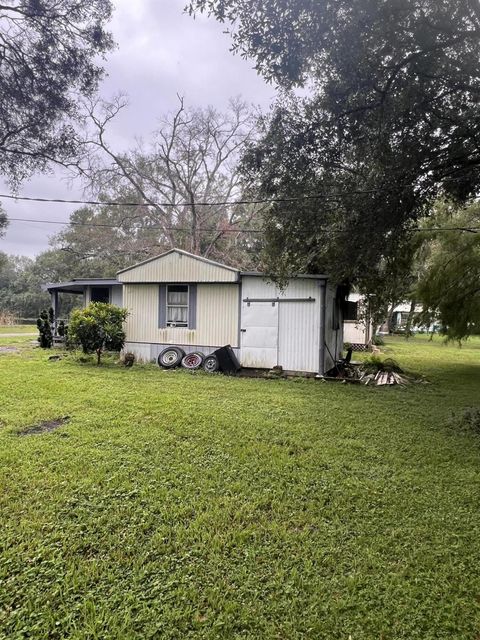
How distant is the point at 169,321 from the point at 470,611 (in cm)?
910

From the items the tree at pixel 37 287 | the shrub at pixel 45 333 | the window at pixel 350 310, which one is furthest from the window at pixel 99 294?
the tree at pixel 37 287

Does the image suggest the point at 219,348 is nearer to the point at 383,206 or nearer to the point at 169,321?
the point at 169,321

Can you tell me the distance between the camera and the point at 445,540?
8.63 feet

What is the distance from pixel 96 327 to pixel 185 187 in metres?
14.6

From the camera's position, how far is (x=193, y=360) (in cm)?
986

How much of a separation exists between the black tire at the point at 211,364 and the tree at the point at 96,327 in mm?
2412

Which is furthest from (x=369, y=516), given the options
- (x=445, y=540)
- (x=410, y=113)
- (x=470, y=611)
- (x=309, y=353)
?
(x=309, y=353)

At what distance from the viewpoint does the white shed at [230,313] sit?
9.09 meters

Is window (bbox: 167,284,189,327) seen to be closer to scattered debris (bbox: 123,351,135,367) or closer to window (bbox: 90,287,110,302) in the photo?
scattered debris (bbox: 123,351,135,367)

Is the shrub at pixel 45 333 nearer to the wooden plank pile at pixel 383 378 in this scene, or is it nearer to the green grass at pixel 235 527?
the green grass at pixel 235 527

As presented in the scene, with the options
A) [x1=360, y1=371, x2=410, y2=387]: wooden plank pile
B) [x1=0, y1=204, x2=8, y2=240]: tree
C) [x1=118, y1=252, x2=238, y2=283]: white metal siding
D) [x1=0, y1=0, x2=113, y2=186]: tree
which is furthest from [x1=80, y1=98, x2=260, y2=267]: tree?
[x1=0, y1=0, x2=113, y2=186]: tree

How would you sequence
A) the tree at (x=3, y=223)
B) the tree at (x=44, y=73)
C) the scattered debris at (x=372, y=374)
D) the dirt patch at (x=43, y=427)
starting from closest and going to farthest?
the tree at (x=44, y=73)
the dirt patch at (x=43, y=427)
the tree at (x=3, y=223)
the scattered debris at (x=372, y=374)

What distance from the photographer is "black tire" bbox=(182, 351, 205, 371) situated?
9.75 meters

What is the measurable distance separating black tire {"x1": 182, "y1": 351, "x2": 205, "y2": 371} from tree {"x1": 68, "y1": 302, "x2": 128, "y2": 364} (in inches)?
72.8
